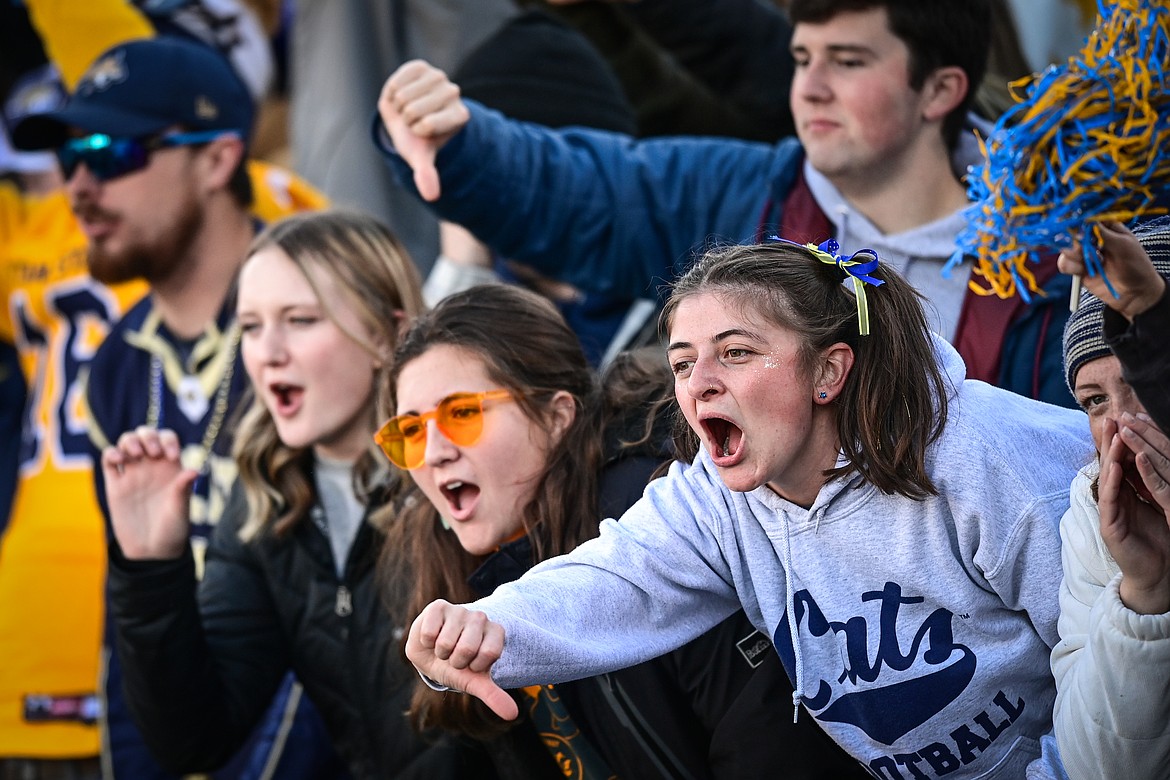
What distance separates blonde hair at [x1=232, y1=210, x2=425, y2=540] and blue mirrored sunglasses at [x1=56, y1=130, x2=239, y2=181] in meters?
1.04

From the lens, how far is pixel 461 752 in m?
3.17

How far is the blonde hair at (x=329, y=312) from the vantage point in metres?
3.51

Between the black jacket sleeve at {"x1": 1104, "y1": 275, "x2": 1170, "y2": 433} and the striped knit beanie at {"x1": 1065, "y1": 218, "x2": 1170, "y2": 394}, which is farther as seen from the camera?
the striped knit beanie at {"x1": 1065, "y1": 218, "x2": 1170, "y2": 394}

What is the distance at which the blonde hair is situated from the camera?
3.51 meters

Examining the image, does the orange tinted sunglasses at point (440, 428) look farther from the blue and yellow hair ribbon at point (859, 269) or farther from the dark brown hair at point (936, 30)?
the dark brown hair at point (936, 30)

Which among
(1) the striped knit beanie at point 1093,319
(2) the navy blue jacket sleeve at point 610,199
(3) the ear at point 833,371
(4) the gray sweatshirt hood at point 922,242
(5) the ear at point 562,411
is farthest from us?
(2) the navy blue jacket sleeve at point 610,199

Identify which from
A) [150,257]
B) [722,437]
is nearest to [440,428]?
[722,437]

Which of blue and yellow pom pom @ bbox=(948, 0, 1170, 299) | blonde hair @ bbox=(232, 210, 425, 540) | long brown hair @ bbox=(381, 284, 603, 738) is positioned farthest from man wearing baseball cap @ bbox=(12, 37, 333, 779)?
blue and yellow pom pom @ bbox=(948, 0, 1170, 299)

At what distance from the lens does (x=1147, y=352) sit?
199cm

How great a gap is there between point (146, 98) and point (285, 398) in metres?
1.50

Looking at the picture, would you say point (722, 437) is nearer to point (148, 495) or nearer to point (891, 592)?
point (891, 592)

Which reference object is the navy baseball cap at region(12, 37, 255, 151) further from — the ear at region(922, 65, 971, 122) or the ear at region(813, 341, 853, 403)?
the ear at region(813, 341, 853, 403)

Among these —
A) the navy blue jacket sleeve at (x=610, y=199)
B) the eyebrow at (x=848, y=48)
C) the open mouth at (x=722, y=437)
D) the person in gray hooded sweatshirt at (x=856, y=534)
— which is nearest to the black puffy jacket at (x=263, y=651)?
the navy blue jacket sleeve at (x=610, y=199)

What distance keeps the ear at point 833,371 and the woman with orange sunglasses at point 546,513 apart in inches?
21.1
